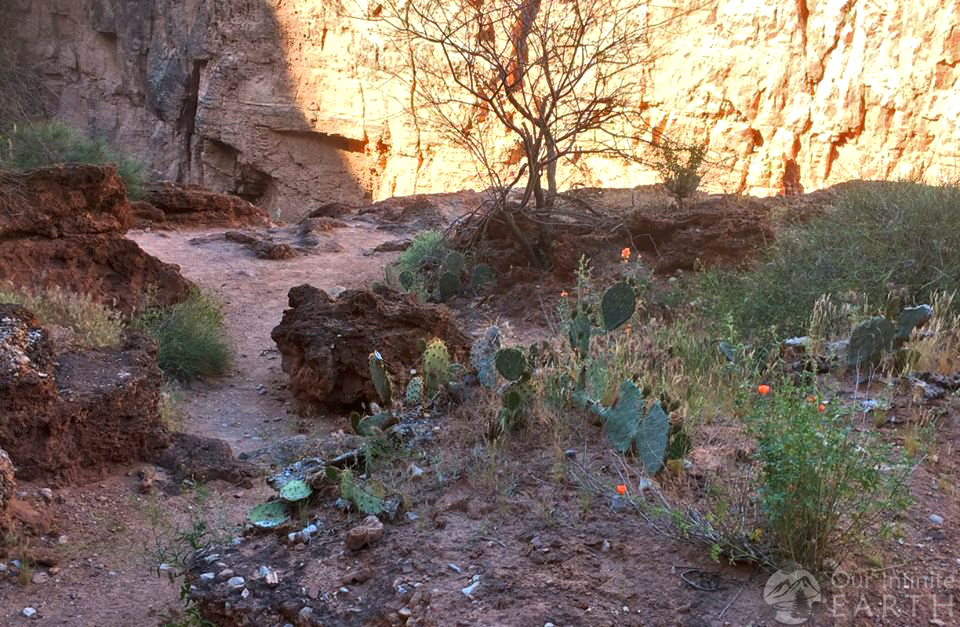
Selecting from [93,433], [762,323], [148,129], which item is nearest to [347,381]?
[93,433]

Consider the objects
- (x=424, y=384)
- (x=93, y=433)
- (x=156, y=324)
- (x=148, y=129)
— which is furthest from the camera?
(x=148, y=129)

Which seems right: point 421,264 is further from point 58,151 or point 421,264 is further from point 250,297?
point 58,151

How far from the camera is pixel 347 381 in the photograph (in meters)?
6.62

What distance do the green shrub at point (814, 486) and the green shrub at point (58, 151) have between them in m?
11.5

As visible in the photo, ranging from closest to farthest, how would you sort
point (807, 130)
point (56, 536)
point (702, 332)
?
point (56, 536), point (702, 332), point (807, 130)

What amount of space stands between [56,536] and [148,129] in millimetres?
20355

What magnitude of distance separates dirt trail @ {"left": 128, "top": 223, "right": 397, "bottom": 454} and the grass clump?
692 mm

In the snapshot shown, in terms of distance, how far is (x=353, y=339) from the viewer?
6.58 m

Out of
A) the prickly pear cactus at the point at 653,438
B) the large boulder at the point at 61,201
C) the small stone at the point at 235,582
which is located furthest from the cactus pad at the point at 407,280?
the small stone at the point at 235,582

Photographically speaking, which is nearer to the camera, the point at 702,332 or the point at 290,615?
the point at 290,615

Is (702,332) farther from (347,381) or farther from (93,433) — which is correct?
(93,433)

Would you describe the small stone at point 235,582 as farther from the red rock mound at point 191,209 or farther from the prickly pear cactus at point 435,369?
the red rock mound at point 191,209

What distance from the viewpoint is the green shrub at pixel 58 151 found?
1359 cm

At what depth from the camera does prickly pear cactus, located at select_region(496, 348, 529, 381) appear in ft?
14.5
